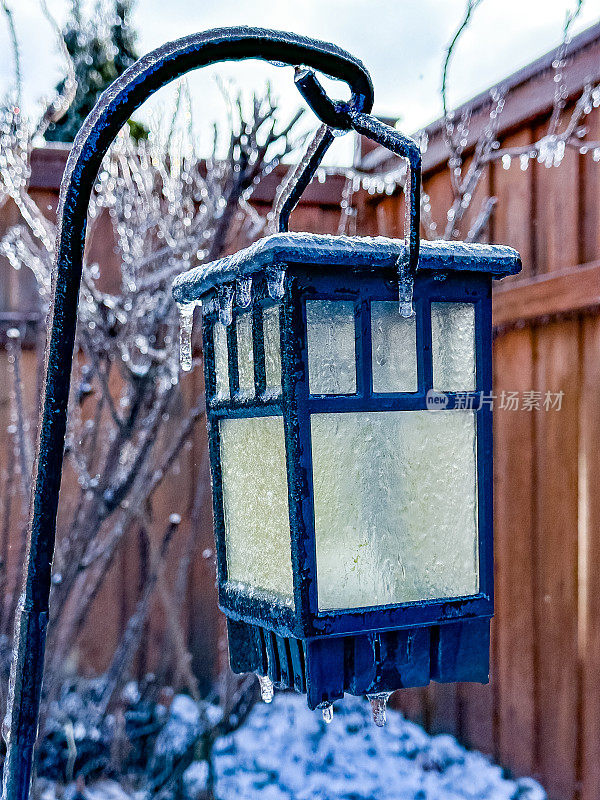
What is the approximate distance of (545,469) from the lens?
235 cm

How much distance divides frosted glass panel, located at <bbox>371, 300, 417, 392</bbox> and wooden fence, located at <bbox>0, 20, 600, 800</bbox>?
1.44 metres

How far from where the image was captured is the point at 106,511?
2.38m

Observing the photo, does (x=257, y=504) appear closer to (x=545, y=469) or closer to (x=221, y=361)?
(x=221, y=361)

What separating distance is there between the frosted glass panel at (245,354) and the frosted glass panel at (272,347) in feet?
0.14

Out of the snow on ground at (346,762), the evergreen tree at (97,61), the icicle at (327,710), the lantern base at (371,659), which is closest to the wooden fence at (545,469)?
the snow on ground at (346,762)

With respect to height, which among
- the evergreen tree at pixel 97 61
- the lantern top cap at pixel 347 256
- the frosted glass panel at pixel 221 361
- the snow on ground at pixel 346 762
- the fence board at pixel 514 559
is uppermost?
the evergreen tree at pixel 97 61

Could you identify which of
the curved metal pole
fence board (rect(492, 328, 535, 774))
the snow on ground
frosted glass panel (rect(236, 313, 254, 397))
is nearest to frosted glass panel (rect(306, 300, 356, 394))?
frosted glass panel (rect(236, 313, 254, 397))

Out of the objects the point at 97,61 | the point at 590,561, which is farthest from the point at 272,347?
the point at 97,61

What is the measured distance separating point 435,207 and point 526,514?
1.24 m

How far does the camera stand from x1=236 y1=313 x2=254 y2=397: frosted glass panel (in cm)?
91

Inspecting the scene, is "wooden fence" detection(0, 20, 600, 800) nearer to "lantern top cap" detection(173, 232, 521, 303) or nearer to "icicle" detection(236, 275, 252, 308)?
"lantern top cap" detection(173, 232, 521, 303)

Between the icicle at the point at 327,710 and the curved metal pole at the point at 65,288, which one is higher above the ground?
the curved metal pole at the point at 65,288

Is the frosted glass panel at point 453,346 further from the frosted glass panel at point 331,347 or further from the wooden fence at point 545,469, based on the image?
the wooden fence at point 545,469

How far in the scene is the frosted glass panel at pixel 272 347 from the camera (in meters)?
0.83
